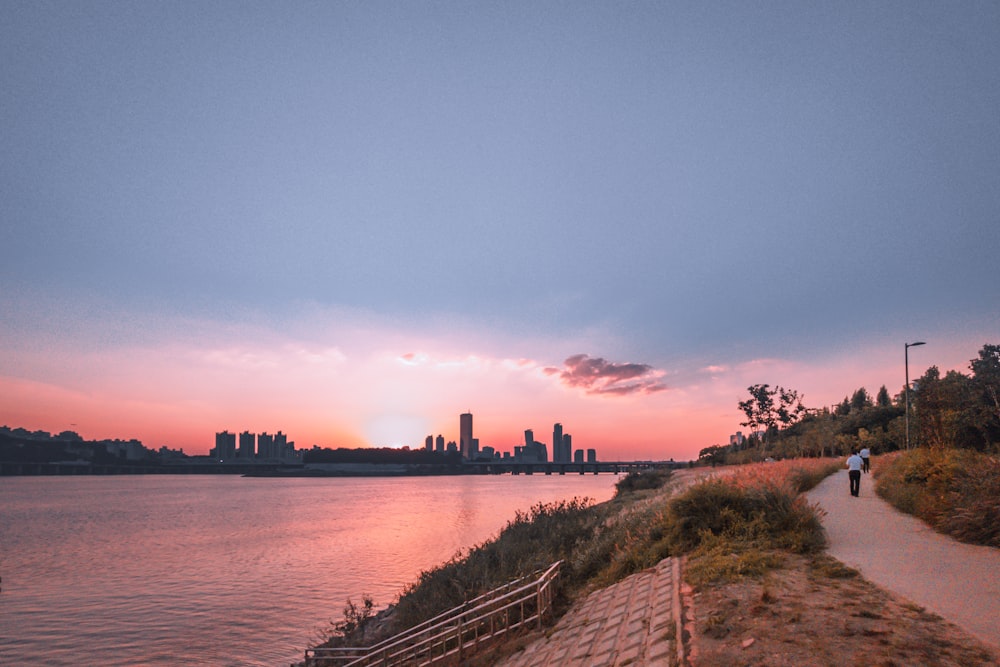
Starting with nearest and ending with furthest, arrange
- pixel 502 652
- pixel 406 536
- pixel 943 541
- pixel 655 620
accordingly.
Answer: pixel 655 620 → pixel 502 652 → pixel 943 541 → pixel 406 536

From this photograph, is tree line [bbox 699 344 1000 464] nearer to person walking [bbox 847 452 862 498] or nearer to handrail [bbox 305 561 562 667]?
person walking [bbox 847 452 862 498]

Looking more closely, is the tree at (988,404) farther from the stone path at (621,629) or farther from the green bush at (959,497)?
the stone path at (621,629)

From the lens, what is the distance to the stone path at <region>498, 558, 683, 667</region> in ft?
29.4

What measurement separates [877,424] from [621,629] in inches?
2872

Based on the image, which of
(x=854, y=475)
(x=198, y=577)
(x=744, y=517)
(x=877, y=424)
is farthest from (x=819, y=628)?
(x=877, y=424)

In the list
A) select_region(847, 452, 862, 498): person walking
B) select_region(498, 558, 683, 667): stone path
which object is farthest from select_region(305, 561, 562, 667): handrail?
select_region(847, 452, 862, 498): person walking

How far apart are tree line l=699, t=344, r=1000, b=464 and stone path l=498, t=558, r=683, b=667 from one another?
24845 millimetres

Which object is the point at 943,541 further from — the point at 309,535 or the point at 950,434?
the point at 309,535

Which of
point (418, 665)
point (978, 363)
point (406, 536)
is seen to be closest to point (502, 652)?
Result: point (418, 665)

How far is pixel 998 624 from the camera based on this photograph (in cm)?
820

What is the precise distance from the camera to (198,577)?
123 ft

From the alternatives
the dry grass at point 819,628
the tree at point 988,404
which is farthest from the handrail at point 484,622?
the tree at point 988,404

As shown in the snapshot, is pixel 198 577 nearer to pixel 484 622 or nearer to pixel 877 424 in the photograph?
pixel 484 622

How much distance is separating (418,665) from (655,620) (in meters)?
7.00
